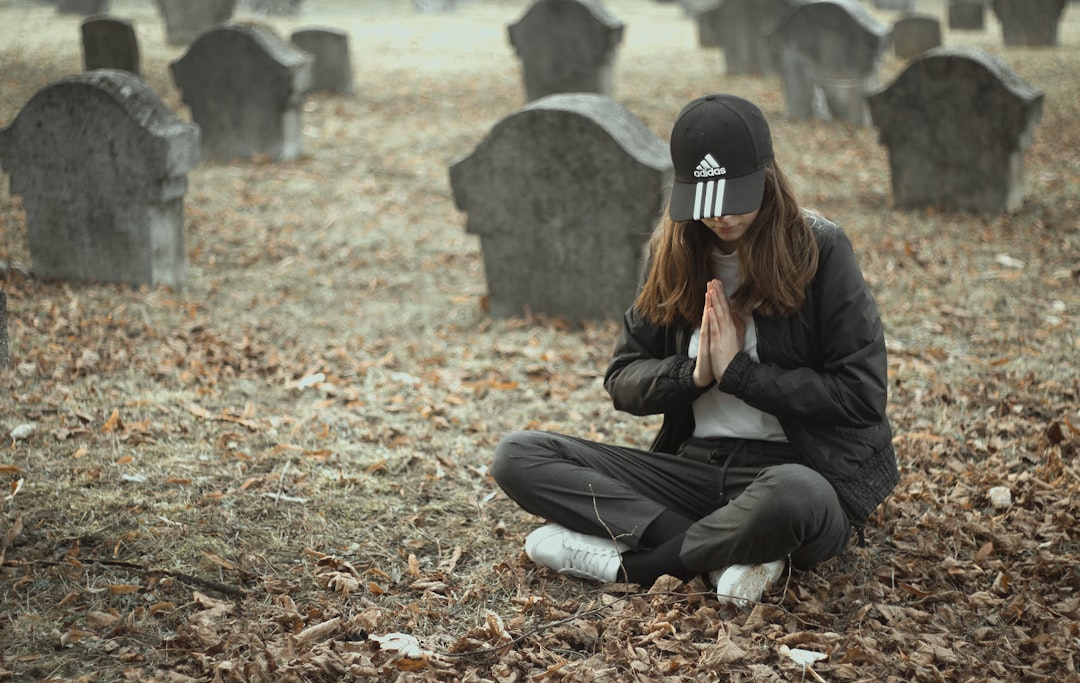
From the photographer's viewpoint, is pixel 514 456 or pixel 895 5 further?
pixel 895 5

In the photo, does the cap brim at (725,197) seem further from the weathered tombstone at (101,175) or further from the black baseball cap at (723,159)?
the weathered tombstone at (101,175)

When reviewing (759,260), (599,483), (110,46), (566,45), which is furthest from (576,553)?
(110,46)

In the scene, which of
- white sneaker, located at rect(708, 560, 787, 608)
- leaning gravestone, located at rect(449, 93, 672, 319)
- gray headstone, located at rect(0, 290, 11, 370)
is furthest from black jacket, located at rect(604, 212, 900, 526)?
leaning gravestone, located at rect(449, 93, 672, 319)

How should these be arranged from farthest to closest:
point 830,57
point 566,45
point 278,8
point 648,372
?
point 278,8 → point 566,45 → point 830,57 → point 648,372

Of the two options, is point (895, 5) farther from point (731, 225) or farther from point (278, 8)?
point (731, 225)

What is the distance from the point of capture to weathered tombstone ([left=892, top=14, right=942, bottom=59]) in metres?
15.7

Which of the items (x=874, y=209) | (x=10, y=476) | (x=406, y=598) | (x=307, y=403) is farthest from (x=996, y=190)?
(x=10, y=476)

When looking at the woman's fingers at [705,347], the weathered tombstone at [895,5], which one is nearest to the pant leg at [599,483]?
the woman's fingers at [705,347]

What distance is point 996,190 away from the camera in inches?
340

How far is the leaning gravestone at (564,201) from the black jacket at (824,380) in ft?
8.73

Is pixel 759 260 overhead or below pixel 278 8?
below

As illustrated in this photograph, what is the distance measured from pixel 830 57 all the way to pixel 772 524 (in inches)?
377

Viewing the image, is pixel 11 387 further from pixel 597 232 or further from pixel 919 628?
pixel 919 628

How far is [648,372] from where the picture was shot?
358 centimetres
